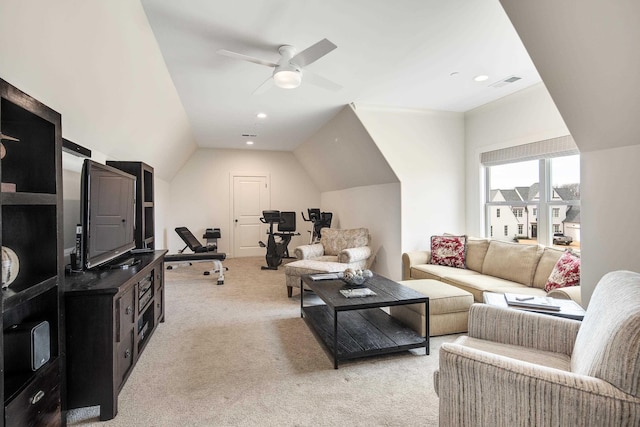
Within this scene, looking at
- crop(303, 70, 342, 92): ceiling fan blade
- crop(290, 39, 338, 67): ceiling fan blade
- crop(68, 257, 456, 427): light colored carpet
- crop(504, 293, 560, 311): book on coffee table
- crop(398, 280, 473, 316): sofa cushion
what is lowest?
crop(68, 257, 456, 427): light colored carpet

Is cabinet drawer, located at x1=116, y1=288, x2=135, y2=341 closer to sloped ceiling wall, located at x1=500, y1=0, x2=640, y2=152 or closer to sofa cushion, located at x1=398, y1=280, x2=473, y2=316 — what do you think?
sofa cushion, located at x1=398, y1=280, x2=473, y2=316

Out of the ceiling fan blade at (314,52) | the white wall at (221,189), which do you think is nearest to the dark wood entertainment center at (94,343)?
the ceiling fan blade at (314,52)

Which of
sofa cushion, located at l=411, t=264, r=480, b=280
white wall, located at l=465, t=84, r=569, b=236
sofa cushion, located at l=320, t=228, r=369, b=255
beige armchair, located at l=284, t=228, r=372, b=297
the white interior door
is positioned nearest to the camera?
white wall, located at l=465, t=84, r=569, b=236

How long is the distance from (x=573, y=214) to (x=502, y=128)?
1.38 m

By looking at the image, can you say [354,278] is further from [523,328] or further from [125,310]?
[125,310]

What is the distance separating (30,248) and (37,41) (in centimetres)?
102

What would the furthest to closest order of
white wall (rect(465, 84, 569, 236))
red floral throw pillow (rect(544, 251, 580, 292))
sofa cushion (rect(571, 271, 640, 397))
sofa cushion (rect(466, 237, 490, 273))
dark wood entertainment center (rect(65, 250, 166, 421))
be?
sofa cushion (rect(466, 237, 490, 273)) < white wall (rect(465, 84, 569, 236)) < red floral throw pillow (rect(544, 251, 580, 292)) < dark wood entertainment center (rect(65, 250, 166, 421)) < sofa cushion (rect(571, 271, 640, 397))

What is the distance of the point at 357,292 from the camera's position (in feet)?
8.98

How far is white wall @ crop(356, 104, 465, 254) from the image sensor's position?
14.9 ft

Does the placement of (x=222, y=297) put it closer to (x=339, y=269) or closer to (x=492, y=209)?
(x=339, y=269)

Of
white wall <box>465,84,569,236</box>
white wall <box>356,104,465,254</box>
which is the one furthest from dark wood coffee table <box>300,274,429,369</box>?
white wall <box>465,84,569,236</box>

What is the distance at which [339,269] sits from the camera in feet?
13.6

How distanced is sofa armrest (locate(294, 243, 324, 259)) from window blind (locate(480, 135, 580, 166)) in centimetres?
270

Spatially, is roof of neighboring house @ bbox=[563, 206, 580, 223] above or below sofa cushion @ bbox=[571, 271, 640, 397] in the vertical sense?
above
